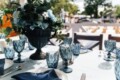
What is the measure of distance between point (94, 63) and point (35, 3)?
0.51 meters

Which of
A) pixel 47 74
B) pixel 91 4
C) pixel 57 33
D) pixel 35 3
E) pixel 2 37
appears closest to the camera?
pixel 47 74

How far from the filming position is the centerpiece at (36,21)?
1.27m

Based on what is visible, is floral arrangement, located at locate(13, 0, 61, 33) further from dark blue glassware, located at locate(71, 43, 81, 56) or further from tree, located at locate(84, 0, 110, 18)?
tree, located at locate(84, 0, 110, 18)

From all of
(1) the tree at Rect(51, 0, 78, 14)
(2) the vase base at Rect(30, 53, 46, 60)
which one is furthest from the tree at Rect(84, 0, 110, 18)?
(2) the vase base at Rect(30, 53, 46, 60)

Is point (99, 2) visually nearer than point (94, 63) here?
No

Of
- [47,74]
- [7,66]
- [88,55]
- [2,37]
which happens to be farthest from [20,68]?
[2,37]

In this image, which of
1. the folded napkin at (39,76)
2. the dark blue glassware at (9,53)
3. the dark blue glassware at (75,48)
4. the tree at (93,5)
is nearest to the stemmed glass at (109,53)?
the dark blue glassware at (75,48)

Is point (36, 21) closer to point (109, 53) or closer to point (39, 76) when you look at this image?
point (39, 76)

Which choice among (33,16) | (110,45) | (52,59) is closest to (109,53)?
(110,45)

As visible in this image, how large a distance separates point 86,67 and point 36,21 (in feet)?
1.30

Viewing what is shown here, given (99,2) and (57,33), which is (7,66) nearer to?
(57,33)

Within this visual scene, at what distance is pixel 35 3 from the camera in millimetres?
1297

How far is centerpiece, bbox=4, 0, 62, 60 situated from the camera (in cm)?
127

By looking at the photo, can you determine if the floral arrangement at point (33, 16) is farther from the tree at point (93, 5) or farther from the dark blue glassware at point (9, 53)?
the tree at point (93, 5)
